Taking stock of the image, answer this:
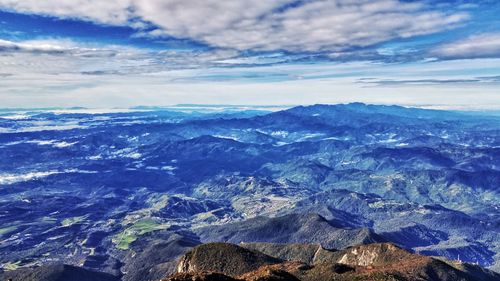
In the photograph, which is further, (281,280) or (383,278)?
(383,278)

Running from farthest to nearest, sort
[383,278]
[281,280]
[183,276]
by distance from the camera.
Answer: [383,278] < [281,280] < [183,276]

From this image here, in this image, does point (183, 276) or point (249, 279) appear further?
point (249, 279)

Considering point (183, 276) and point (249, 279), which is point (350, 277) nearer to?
point (249, 279)

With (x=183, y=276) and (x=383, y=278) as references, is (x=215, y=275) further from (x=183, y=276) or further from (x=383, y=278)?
(x=383, y=278)

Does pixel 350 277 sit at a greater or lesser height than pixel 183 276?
lesser

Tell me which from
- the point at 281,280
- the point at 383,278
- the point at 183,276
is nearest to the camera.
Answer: the point at 183,276

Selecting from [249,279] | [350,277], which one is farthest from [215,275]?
[350,277]

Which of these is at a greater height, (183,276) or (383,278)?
(183,276)

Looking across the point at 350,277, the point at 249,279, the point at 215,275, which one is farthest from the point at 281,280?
the point at 350,277
